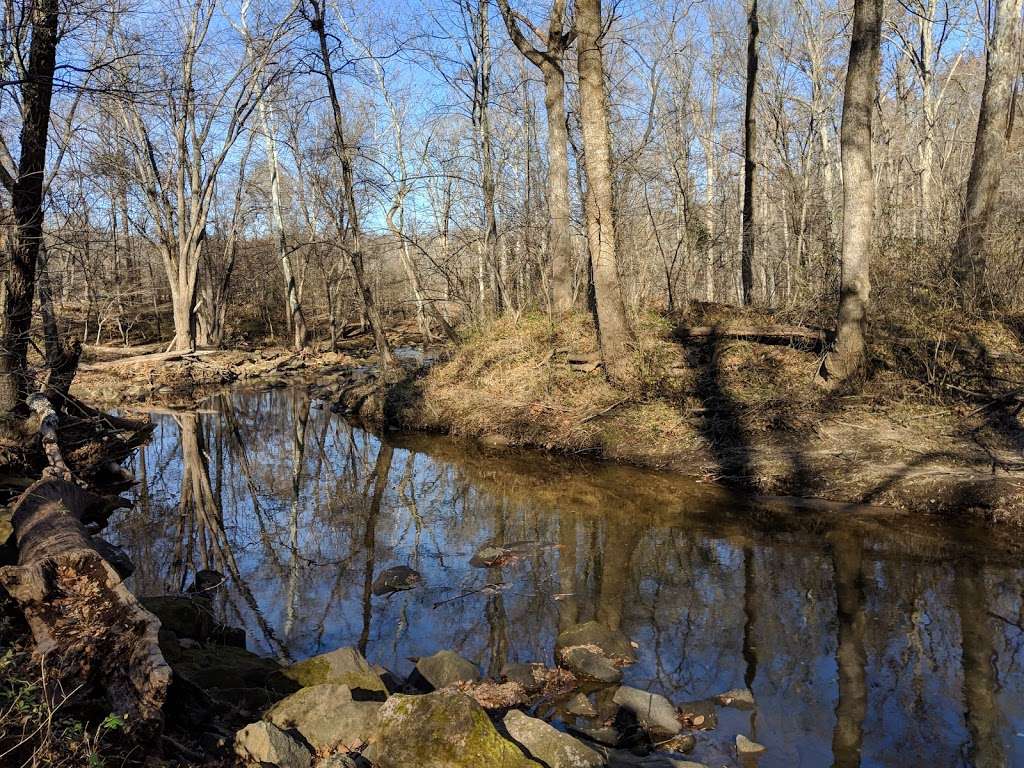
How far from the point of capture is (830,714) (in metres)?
4.59

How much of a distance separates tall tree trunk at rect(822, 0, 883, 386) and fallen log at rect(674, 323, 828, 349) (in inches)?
36.2

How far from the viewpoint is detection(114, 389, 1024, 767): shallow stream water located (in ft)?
15.3

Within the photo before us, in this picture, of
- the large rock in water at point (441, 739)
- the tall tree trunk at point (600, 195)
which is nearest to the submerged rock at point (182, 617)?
the large rock in water at point (441, 739)

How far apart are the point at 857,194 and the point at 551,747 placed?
1004 cm

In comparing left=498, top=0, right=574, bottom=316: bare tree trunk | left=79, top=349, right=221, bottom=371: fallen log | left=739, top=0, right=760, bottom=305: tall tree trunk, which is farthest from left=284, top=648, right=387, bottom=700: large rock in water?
left=79, top=349, right=221, bottom=371: fallen log

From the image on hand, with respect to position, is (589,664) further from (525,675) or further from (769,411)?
(769,411)

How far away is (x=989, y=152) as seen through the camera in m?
12.6

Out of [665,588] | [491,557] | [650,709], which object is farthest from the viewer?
[491,557]

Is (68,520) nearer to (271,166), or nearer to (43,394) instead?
(43,394)

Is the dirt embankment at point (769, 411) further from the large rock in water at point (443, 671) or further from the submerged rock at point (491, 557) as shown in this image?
the large rock in water at point (443, 671)

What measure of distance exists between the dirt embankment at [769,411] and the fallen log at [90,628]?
7.85 meters

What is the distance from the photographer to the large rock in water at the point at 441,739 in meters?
3.48

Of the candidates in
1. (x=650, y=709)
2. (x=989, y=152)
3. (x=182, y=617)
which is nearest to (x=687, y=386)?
(x=989, y=152)

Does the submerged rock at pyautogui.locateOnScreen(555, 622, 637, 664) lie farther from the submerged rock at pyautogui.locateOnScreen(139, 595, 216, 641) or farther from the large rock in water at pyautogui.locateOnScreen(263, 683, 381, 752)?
the submerged rock at pyautogui.locateOnScreen(139, 595, 216, 641)
